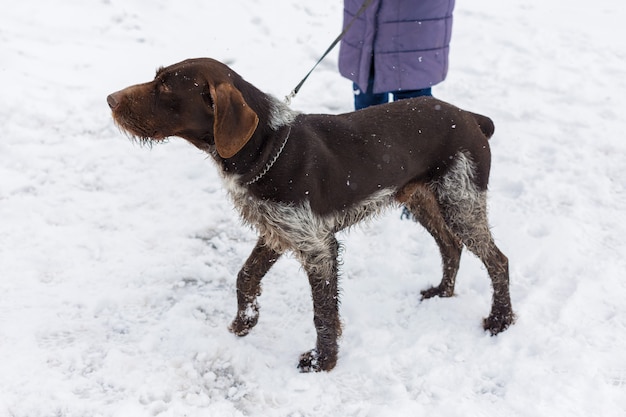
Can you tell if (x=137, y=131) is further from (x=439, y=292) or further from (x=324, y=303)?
(x=439, y=292)

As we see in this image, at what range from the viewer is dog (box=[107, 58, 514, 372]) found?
2783mm

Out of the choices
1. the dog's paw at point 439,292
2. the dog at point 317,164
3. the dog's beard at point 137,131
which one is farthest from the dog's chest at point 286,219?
the dog's paw at point 439,292

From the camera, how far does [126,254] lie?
4102 mm

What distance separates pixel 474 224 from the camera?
11.4 ft

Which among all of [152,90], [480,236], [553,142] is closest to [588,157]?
[553,142]

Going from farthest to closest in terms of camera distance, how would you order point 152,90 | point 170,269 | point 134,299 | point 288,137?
point 170,269, point 134,299, point 288,137, point 152,90

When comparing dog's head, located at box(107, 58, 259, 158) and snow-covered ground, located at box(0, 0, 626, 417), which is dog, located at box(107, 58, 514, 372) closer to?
dog's head, located at box(107, 58, 259, 158)

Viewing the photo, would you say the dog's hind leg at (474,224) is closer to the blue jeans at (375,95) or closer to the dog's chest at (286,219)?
the dog's chest at (286,219)

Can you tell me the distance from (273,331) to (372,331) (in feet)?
1.95

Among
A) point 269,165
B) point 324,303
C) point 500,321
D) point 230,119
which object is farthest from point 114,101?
point 500,321

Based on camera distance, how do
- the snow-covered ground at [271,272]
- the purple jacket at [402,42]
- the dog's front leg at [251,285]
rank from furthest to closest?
1. the purple jacket at [402,42]
2. the dog's front leg at [251,285]
3. the snow-covered ground at [271,272]

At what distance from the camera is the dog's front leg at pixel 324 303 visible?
315 cm

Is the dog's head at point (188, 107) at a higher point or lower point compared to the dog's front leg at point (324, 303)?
higher

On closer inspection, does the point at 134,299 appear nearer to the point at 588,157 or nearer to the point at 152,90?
the point at 152,90
